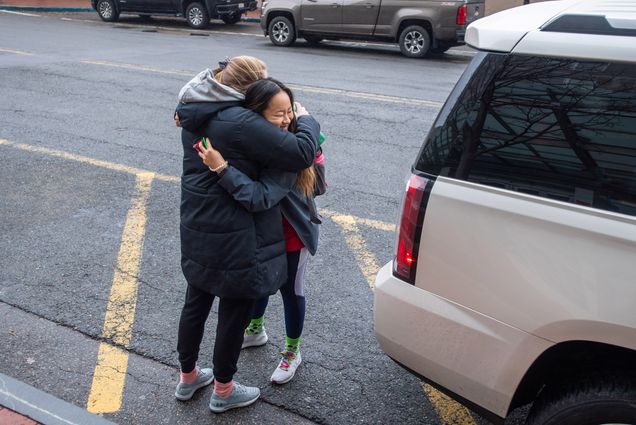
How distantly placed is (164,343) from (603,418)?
232cm

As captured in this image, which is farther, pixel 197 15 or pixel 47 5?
pixel 47 5

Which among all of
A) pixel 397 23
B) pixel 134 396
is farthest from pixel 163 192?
pixel 397 23

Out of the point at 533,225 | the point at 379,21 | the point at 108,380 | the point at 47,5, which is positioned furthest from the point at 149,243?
the point at 47,5

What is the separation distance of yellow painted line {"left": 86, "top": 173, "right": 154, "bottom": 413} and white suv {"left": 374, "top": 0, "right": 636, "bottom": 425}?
5.14 ft

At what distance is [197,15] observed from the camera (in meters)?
19.8

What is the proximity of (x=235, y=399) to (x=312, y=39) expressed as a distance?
46.6 feet

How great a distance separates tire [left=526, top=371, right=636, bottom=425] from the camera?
2.08 metres

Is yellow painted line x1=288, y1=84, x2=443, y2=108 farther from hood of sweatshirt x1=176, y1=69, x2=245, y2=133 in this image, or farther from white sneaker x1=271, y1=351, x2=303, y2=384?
hood of sweatshirt x1=176, y1=69, x2=245, y2=133

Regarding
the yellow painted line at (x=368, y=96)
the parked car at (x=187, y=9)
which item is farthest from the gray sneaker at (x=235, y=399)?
the parked car at (x=187, y=9)

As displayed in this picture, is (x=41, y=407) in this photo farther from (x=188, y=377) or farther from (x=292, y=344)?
(x=292, y=344)

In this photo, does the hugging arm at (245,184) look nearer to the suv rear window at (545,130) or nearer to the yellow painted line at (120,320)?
the suv rear window at (545,130)

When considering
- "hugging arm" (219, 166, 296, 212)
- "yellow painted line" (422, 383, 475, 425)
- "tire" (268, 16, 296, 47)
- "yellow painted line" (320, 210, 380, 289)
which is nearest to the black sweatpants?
"hugging arm" (219, 166, 296, 212)

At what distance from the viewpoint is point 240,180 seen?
2559 mm

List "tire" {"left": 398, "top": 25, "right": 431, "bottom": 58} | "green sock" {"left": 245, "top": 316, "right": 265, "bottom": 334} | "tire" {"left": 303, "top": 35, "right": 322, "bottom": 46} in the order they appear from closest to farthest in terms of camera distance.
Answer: "green sock" {"left": 245, "top": 316, "right": 265, "bottom": 334}, "tire" {"left": 398, "top": 25, "right": 431, "bottom": 58}, "tire" {"left": 303, "top": 35, "right": 322, "bottom": 46}
